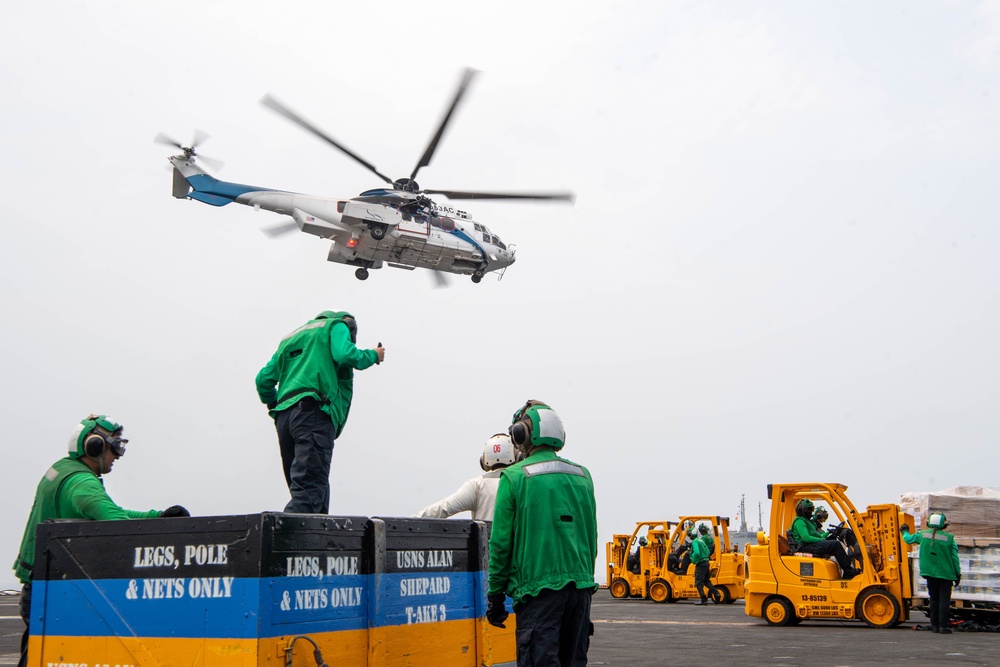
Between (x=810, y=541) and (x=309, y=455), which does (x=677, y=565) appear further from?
(x=309, y=455)

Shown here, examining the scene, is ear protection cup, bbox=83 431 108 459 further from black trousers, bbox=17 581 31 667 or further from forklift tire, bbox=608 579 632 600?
forklift tire, bbox=608 579 632 600

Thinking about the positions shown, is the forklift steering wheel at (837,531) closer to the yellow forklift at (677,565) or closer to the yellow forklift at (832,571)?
the yellow forklift at (832,571)

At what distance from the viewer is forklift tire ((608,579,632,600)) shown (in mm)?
28842

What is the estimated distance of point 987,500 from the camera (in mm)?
16922

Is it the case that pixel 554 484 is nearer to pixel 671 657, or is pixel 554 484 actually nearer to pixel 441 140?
pixel 671 657

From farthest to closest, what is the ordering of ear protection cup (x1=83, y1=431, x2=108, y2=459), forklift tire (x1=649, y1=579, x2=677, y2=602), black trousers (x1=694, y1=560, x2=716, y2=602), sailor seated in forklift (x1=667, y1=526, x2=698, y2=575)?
sailor seated in forklift (x1=667, y1=526, x2=698, y2=575) → forklift tire (x1=649, y1=579, x2=677, y2=602) → black trousers (x1=694, y1=560, x2=716, y2=602) → ear protection cup (x1=83, y1=431, x2=108, y2=459)

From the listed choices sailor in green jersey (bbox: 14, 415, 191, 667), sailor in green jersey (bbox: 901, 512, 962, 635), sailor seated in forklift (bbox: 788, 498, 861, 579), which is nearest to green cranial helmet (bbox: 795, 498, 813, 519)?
sailor seated in forklift (bbox: 788, 498, 861, 579)

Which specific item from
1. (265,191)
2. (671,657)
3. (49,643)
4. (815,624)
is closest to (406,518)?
(49,643)

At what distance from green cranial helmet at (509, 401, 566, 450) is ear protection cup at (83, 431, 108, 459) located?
7.55 feet

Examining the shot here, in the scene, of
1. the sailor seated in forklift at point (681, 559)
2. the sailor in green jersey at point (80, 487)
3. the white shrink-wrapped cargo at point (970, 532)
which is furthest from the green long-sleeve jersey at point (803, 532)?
the sailor in green jersey at point (80, 487)

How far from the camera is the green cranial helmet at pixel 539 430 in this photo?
5.32m

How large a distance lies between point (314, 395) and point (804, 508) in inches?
471

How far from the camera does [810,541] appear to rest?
1641 cm

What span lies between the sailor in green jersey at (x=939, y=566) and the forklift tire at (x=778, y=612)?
7.07 feet
